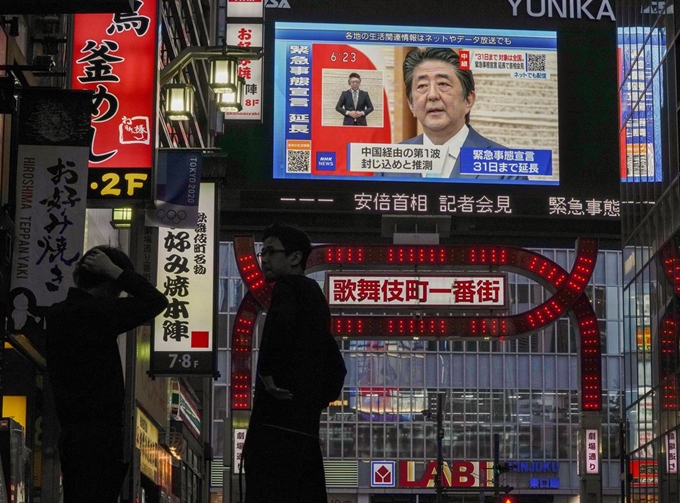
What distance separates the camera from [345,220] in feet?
123

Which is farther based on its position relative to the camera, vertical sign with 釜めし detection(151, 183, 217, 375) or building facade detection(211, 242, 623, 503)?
building facade detection(211, 242, 623, 503)

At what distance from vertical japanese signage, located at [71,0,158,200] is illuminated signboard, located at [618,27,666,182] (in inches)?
704

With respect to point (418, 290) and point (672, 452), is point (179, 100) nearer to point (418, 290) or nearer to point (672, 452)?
point (418, 290)

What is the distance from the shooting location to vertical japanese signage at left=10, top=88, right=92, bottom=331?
48.6ft

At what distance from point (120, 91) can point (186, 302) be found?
7.44 meters

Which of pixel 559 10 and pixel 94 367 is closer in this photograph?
pixel 94 367

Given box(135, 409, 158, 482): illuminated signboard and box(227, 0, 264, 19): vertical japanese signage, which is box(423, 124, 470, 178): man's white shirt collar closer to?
box(227, 0, 264, 19): vertical japanese signage

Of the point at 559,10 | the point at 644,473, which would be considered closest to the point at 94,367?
the point at 644,473

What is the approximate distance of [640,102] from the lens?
35.7m

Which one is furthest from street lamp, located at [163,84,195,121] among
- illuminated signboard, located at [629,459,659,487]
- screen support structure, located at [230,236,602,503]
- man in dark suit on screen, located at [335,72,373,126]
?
man in dark suit on screen, located at [335,72,373,126]

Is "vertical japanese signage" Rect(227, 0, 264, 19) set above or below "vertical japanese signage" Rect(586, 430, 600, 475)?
above

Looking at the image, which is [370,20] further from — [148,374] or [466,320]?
[148,374]

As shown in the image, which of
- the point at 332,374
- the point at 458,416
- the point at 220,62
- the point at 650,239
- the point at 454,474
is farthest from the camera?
the point at 458,416

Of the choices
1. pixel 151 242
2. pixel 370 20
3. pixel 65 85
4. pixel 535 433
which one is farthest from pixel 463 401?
pixel 65 85
